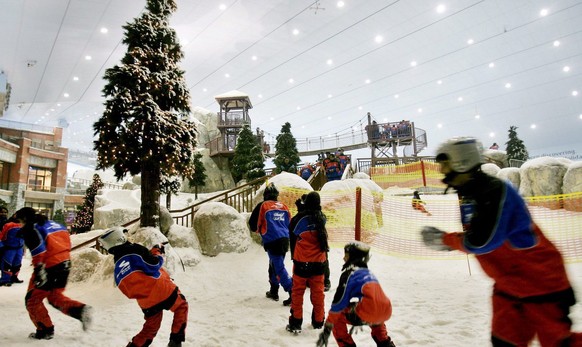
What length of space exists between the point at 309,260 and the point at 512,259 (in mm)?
2518

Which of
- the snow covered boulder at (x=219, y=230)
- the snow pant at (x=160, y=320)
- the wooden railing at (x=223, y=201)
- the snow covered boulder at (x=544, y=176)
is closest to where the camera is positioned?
the snow pant at (x=160, y=320)

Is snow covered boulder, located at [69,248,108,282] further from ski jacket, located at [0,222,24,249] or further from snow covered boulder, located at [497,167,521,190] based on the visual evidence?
snow covered boulder, located at [497,167,521,190]

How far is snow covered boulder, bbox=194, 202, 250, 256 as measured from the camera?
875 cm

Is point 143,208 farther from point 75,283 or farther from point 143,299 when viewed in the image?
point 143,299

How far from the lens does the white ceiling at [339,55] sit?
18500 millimetres

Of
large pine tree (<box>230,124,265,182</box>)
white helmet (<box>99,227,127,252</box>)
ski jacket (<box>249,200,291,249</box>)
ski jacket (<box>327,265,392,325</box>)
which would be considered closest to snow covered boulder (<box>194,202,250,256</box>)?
ski jacket (<box>249,200,291,249</box>)

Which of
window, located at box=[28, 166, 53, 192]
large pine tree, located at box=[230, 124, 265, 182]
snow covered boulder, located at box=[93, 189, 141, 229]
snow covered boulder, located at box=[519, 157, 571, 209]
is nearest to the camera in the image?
snow covered boulder, located at box=[519, 157, 571, 209]

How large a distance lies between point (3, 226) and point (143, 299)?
7.33m

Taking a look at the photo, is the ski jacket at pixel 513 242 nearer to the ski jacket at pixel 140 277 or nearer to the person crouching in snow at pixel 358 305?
the person crouching in snow at pixel 358 305

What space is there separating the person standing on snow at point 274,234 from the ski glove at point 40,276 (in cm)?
301

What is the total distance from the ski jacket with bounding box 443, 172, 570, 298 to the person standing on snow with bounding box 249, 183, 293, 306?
3600 millimetres

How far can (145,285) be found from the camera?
3.12 meters

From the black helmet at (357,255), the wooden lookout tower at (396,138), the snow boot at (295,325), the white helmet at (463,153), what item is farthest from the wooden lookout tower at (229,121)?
the white helmet at (463,153)

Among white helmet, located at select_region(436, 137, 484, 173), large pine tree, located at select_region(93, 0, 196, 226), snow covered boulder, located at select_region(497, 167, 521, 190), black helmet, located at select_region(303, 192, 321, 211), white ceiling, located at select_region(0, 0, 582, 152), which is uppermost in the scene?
white ceiling, located at select_region(0, 0, 582, 152)
